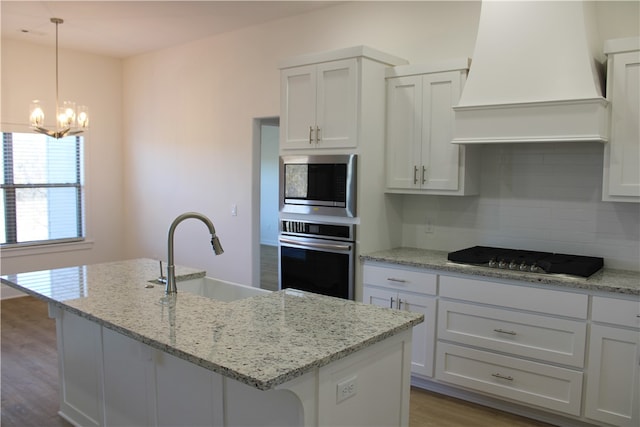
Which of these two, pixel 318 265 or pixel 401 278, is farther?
pixel 318 265

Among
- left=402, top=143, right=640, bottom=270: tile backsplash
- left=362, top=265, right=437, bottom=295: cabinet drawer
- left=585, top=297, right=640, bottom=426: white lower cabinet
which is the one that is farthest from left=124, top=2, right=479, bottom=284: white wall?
left=585, top=297, right=640, bottom=426: white lower cabinet

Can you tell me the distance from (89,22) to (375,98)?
325cm

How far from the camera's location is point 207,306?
2.34 metres

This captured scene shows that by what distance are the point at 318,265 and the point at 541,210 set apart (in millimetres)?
1640

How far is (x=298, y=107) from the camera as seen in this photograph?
13.3ft

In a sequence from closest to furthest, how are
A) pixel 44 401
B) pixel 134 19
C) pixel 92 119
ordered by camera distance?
pixel 44 401 < pixel 134 19 < pixel 92 119

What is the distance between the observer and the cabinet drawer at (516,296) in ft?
9.69

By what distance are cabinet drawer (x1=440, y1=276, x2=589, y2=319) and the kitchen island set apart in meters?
1.20

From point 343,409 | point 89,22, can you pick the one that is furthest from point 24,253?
point 343,409

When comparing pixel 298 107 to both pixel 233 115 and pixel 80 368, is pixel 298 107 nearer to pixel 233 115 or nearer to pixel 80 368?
pixel 233 115

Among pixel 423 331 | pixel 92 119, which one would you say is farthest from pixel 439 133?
pixel 92 119

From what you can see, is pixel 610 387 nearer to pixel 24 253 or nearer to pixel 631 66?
pixel 631 66

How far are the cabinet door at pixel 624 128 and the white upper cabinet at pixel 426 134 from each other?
905mm

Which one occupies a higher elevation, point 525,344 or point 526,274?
point 526,274
